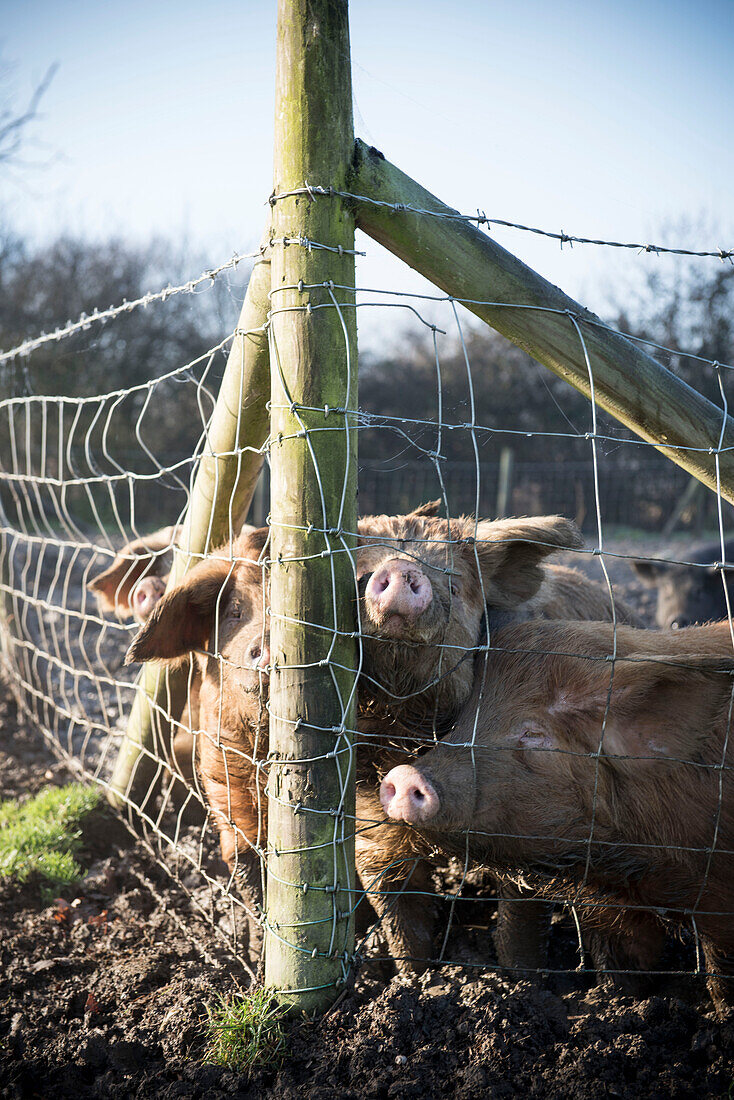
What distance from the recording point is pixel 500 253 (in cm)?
231

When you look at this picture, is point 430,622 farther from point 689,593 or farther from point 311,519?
point 689,593

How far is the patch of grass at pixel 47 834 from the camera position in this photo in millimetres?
3963

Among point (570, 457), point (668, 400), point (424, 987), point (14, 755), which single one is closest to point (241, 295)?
point (668, 400)

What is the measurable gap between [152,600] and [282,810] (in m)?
1.67

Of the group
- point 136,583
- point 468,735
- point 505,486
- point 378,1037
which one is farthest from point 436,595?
point 505,486

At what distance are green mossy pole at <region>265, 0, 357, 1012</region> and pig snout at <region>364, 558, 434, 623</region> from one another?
73 mm

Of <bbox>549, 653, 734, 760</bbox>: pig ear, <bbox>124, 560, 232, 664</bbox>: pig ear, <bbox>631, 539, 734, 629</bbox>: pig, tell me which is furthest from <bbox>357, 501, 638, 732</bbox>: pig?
<bbox>631, 539, 734, 629</bbox>: pig

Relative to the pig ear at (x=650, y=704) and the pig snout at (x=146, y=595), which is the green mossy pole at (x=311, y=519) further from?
the pig snout at (x=146, y=595)

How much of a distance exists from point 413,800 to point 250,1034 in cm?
78

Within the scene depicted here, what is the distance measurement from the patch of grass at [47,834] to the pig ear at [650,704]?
2.66 m

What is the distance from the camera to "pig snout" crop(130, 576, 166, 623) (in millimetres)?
3688

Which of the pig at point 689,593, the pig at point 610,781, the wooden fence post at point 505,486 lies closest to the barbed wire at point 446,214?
the pig at point 610,781

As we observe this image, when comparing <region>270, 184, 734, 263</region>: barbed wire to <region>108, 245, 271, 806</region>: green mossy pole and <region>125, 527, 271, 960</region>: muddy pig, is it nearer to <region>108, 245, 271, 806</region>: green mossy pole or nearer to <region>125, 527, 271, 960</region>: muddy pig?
<region>108, 245, 271, 806</region>: green mossy pole

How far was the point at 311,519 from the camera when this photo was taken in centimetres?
225
